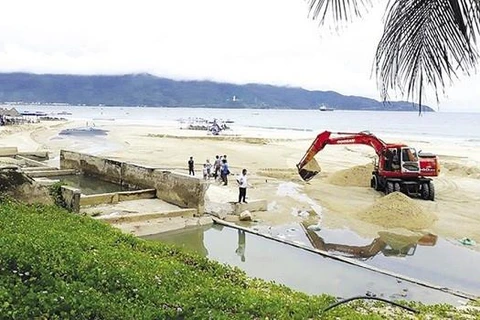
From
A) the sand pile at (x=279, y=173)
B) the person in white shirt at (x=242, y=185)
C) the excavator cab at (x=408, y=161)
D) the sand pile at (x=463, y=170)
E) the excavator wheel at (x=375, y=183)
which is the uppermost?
the excavator cab at (x=408, y=161)

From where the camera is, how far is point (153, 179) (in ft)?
60.6

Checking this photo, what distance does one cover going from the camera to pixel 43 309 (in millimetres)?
5449

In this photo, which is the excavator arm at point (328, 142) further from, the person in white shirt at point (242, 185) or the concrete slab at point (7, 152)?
the concrete slab at point (7, 152)

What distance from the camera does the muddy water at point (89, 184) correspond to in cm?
2014

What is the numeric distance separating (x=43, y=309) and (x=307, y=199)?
16.5 m

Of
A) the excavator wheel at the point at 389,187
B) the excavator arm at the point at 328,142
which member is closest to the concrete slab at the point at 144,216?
the excavator arm at the point at 328,142

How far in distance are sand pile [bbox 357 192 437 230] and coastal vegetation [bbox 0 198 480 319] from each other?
832 centimetres

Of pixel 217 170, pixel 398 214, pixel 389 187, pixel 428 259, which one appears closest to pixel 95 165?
pixel 217 170

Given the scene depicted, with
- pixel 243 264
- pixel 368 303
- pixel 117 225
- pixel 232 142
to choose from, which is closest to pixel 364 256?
pixel 243 264

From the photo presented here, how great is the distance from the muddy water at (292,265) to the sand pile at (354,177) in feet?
32.4

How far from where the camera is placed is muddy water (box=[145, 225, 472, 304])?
10.5m

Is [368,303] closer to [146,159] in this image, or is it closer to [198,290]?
[198,290]

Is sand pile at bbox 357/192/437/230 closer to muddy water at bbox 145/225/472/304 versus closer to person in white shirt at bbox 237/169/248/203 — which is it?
muddy water at bbox 145/225/472/304

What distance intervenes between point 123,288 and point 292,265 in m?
6.44
